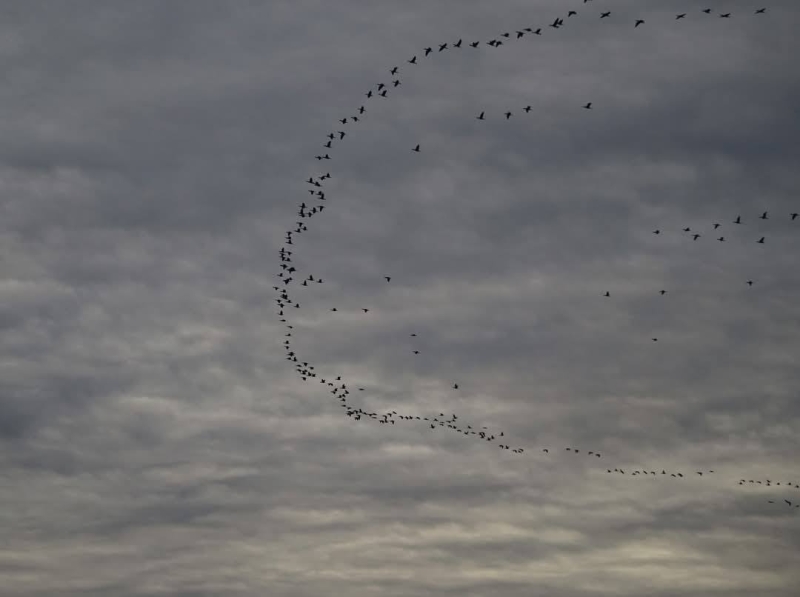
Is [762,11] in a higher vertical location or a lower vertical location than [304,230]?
higher

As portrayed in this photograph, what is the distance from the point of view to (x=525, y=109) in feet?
495

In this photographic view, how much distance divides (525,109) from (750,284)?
43.9 m

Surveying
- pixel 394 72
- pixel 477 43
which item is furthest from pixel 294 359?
pixel 477 43

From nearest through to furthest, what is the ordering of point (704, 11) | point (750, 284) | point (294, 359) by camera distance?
point (704, 11) → point (750, 284) → point (294, 359)

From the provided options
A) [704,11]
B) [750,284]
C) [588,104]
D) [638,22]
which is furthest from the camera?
[750,284]

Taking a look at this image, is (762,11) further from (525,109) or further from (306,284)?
(306,284)

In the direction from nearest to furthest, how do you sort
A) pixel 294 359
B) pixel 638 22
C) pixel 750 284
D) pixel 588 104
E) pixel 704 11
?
pixel 704 11 → pixel 638 22 → pixel 588 104 → pixel 750 284 → pixel 294 359

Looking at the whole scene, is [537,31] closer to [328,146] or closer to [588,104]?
[588,104]

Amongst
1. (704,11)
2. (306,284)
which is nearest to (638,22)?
(704,11)

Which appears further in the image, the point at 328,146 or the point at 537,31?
the point at 328,146

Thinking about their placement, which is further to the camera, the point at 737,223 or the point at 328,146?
the point at 328,146

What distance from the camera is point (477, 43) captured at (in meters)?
138

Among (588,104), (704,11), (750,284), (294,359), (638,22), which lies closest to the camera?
(704,11)

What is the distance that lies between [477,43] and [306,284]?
169 ft
